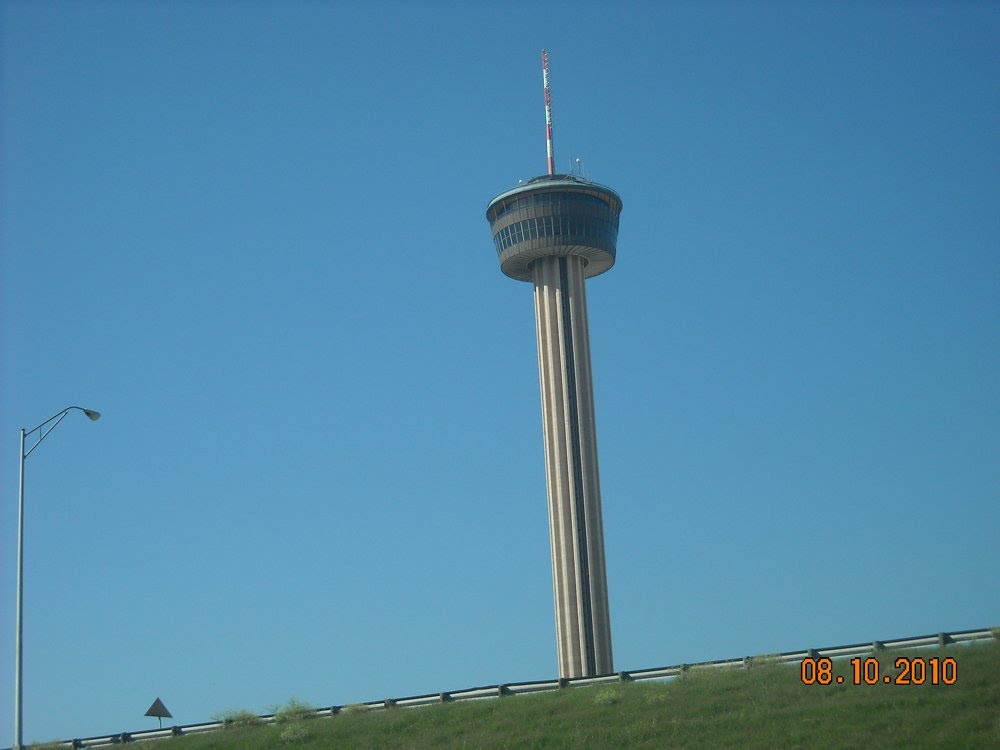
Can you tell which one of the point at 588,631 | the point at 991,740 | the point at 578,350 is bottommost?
the point at 991,740

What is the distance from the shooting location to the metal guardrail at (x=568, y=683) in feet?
130

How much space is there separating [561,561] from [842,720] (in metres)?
58.1

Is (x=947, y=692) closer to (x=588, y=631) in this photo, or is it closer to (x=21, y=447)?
(x=21, y=447)

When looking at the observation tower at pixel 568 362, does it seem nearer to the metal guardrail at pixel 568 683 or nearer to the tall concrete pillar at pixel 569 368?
the tall concrete pillar at pixel 569 368

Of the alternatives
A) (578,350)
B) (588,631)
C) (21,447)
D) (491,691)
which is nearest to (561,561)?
(588,631)

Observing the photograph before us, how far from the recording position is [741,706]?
38.2 meters

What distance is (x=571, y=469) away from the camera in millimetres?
94625

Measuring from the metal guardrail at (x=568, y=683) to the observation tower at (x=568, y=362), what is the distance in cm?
4398
